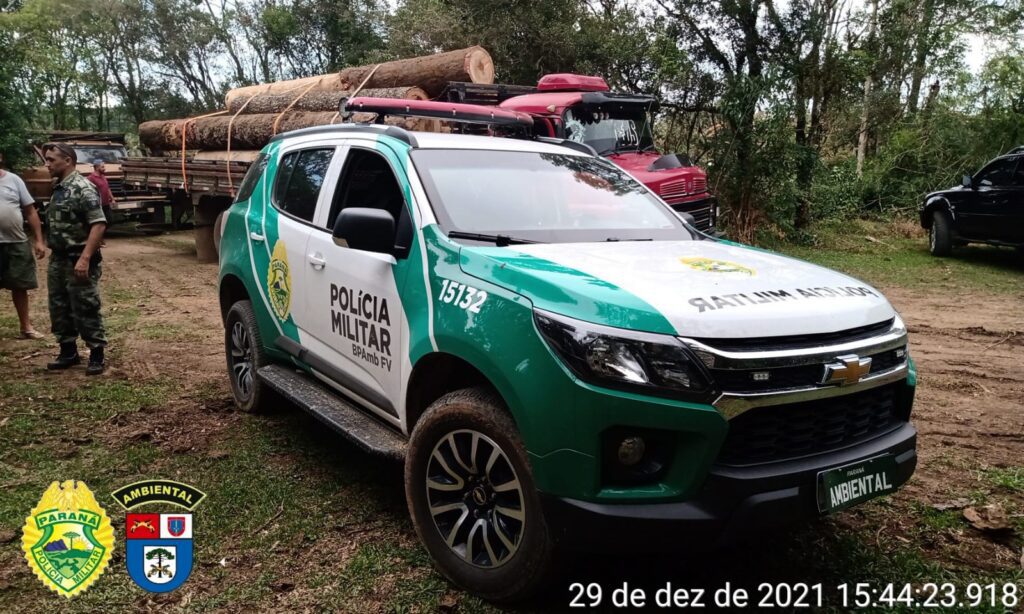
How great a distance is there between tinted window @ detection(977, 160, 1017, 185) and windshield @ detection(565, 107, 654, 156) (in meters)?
5.40

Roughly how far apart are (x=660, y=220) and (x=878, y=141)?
65.3 feet

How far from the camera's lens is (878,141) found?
20.6 m

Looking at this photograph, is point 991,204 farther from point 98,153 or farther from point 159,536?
point 98,153

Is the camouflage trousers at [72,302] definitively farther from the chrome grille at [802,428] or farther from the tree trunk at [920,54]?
the tree trunk at [920,54]

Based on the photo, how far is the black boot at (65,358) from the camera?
19.7 ft

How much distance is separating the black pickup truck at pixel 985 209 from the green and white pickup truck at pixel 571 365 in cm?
952

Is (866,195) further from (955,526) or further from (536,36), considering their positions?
(955,526)

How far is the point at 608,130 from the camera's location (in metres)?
10.1

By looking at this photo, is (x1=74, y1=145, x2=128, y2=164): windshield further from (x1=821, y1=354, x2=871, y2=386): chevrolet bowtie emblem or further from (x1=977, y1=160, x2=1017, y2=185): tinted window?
(x1=821, y1=354, x2=871, y2=386): chevrolet bowtie emblem

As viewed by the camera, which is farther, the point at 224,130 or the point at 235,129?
the point at 224,130

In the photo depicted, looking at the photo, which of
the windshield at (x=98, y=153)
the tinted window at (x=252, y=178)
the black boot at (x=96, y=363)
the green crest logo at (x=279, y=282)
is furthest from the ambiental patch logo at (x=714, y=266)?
the windshield at (x=98, y=153)

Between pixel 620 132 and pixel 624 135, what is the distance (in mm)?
78

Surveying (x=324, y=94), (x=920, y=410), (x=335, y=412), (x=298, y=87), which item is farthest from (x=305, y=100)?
(x=920, y=410)

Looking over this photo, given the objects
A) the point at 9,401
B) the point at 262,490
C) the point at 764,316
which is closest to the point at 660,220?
the point at 764,316
